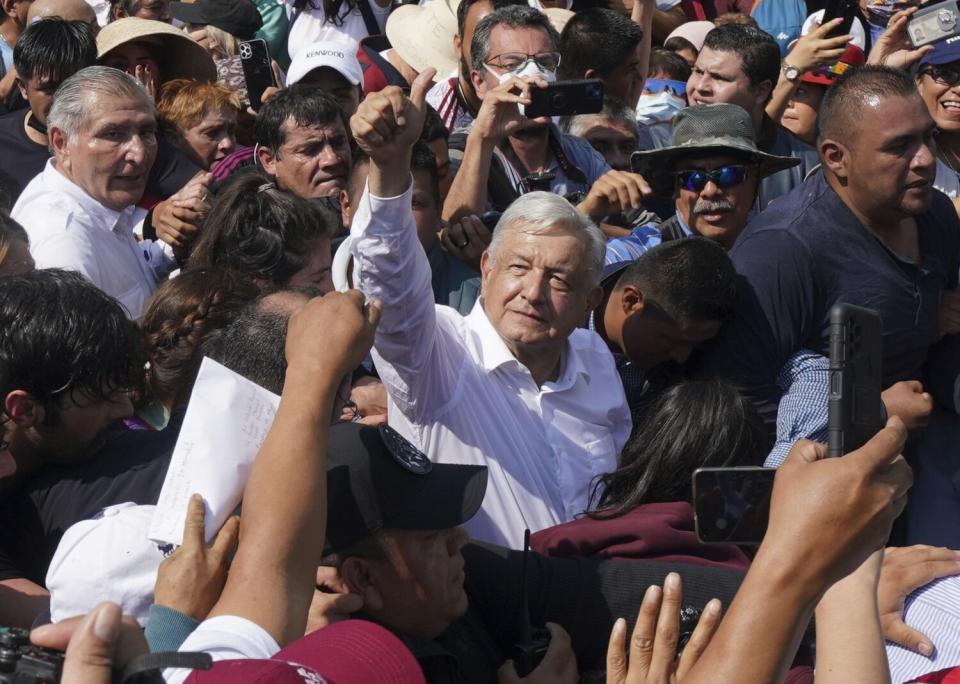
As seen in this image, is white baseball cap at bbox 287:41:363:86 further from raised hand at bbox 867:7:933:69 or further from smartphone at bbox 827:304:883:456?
smartphone at bbox 827:304:883:456

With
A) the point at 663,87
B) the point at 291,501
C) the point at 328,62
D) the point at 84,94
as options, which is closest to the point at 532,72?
the point at 328,62

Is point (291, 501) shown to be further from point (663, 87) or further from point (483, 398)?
point (663, 87)

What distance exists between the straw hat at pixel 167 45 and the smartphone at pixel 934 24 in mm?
2992

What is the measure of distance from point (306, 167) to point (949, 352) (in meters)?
2.23

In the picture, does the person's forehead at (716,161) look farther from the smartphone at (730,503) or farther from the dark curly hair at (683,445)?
the smartphone at (730,503)

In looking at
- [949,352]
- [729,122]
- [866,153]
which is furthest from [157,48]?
[949,352]

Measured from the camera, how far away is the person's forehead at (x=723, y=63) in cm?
559

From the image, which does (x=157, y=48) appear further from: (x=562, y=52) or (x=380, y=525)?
(x=380, y=525)

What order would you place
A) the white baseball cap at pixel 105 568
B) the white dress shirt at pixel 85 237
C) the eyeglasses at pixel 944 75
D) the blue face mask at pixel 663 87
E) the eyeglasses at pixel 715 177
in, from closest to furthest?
the white baseball cap at pixel 105 568 → the white dress shirt at pixel 85 237 → the eyeglasses at pixel 715 177 → the eyeglasses at pixel 944 75 → the blue face mask at pixel 663 87

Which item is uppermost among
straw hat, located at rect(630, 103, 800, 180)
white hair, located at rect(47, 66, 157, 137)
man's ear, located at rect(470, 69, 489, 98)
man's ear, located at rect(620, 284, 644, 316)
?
white hair, located at rect(47, 66, 157, 137)

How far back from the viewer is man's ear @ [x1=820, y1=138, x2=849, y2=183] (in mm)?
4117

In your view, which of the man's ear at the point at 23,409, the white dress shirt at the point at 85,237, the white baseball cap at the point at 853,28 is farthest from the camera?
the white baseball cap at the point at 853,28

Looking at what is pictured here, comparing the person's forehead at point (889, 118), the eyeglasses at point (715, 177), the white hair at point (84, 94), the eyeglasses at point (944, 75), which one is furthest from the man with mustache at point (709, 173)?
the white hair at point (84, 94)

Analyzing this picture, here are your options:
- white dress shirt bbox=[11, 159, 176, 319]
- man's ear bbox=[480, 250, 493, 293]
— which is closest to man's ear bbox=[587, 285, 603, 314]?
man's ear bbox=[480, 250, 493, 293]
